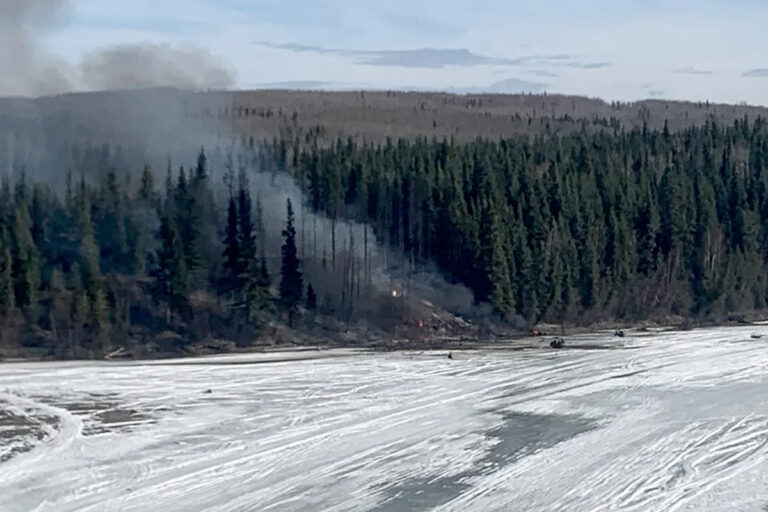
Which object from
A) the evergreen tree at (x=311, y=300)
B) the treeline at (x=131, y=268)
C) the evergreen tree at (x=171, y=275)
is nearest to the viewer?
the treeline at (x=131, y=268)

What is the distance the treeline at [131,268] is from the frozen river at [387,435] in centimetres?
1031

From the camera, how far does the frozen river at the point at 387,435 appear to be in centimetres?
3181

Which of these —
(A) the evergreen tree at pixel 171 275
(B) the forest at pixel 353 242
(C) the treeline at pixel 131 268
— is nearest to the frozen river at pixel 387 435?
(C) the treeline at pixel 131 268

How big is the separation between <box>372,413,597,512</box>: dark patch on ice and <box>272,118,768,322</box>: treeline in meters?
40.6

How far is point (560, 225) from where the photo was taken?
93.9m

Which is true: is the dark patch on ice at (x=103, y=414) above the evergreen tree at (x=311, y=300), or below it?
above

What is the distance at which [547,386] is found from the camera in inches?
2094

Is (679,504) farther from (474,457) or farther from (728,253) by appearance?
(728,253)

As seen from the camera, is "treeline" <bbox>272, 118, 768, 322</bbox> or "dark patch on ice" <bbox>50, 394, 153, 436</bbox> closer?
"dark patch on ice" <bbox>50, 394, 153, 436</bbox>

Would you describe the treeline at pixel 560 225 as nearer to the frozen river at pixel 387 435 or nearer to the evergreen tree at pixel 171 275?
the evergreen tree at pixel 171 275

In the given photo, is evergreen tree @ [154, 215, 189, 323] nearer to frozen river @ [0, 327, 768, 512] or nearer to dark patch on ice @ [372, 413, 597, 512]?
frozen river @ [0, 327, 768, 512]

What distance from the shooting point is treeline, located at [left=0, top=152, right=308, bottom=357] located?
2867 inches

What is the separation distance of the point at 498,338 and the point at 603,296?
17.7 m

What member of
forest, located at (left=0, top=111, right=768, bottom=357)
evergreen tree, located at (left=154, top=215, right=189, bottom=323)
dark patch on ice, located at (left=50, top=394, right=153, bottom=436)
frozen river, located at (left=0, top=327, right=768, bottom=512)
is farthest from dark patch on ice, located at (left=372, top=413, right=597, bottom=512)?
evergreen tree, located at (left=154, top=215, right=189, bottom=323)
